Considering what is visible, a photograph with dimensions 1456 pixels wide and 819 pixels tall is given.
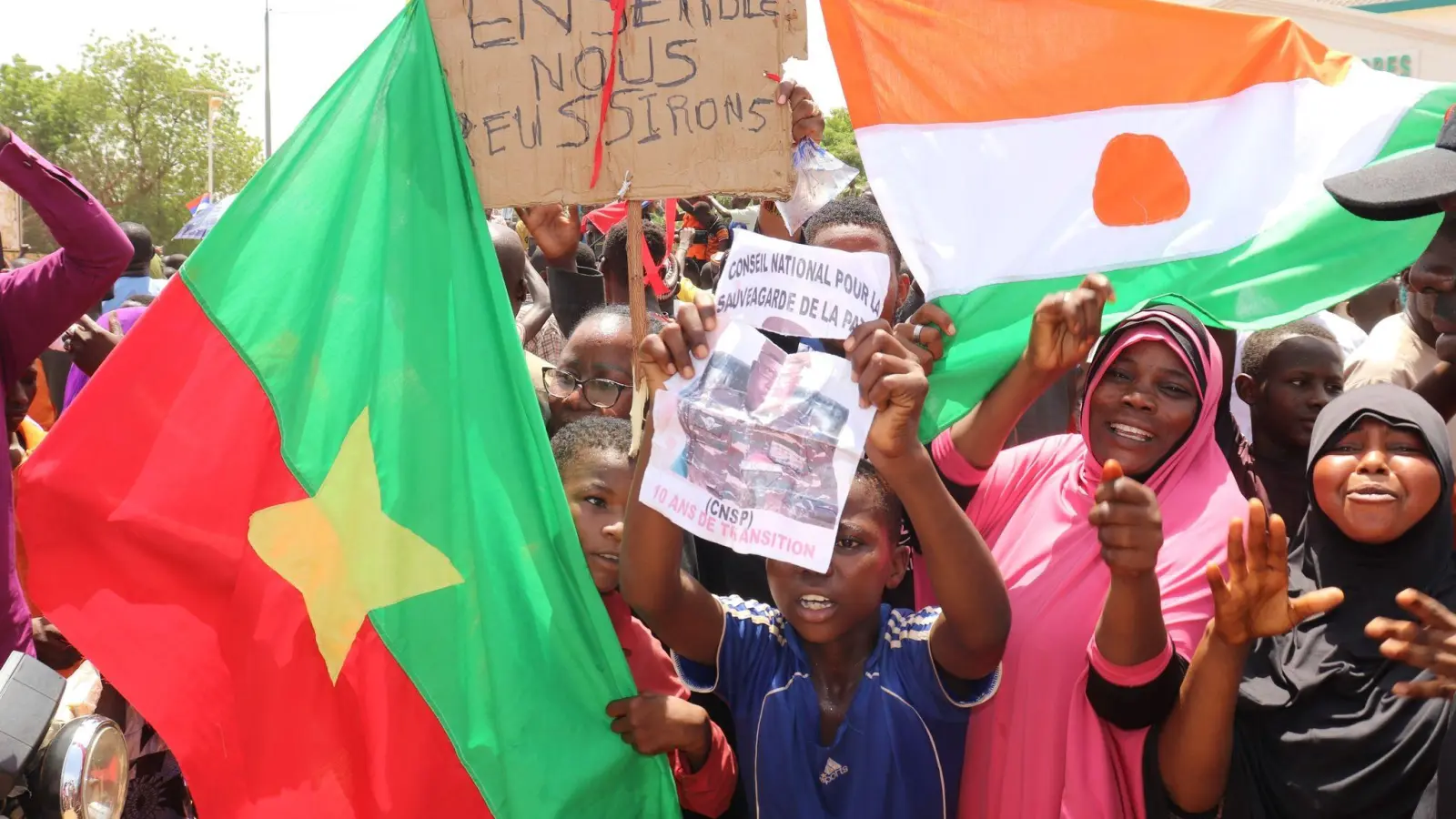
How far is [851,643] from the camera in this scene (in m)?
2.71

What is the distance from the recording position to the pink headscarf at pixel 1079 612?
2596 millimetres

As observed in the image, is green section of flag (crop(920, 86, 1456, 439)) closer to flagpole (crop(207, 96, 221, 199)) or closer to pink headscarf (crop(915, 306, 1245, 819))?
pink headscarf (crop(915, 306, 1245, 819))

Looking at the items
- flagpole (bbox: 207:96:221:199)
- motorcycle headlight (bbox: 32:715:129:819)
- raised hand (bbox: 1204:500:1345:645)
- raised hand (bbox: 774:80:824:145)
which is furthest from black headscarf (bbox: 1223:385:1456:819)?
flagpole (bbox: 207:96:221:199)

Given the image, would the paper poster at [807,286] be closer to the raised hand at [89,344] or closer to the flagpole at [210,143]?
the raised hand at [89,344]

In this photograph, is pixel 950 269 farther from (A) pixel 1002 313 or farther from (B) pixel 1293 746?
(B) pixel 1293 746

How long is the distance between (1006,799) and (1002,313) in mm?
1057

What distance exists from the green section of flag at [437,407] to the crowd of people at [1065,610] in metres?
0.13

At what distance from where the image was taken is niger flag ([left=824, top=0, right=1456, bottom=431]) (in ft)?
9.96

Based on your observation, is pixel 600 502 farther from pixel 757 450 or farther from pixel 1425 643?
pixel 1425 643

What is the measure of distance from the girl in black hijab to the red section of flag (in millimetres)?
1377

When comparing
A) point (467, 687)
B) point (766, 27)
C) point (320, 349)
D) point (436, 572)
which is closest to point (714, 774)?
point (467, 687)

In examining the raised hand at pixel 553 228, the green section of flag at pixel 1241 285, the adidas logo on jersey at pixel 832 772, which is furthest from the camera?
the raised hand at pixel 553 228

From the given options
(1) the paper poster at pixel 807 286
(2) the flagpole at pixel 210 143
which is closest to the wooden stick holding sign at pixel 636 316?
(1) the paper poster at pixel 807 286

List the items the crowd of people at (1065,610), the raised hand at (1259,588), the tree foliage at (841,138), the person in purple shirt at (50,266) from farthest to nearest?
1. the tree foliage at (841,138)
2. the person in purple shirt at (50,266)
3. the crowd of people at (1065,610)
4. the raised hand at (1259,588)
